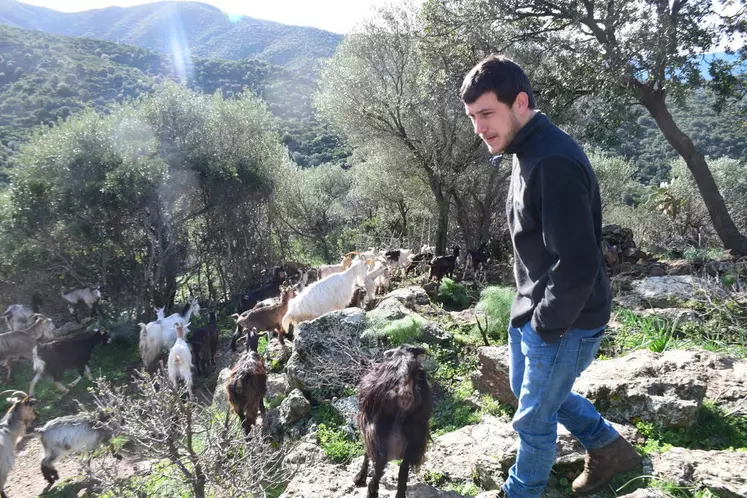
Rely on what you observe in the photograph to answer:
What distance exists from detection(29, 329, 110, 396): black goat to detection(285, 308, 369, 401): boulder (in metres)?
5.14

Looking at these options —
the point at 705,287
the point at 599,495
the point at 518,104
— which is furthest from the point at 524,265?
the point at 705,287

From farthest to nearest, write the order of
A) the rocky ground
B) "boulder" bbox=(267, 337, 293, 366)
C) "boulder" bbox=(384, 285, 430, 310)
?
1. "boulder" bbox=(384, 285, 430, 310)
2. "boulder" bbox=(267, 337, 293, 366)
3. the rocky ground

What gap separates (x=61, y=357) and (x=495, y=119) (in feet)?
31.3

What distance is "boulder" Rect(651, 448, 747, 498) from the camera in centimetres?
221

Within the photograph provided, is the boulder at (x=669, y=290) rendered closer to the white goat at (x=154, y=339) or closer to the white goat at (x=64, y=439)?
the white goat at (x=64, y=439)

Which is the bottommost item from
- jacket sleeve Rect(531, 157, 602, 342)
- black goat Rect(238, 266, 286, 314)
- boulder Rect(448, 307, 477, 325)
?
black goat Rect(238, 266, 286, 314)

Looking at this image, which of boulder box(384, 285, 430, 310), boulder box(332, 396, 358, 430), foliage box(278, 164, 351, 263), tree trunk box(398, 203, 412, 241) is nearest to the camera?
boulder box(332, 396, 358, 430)

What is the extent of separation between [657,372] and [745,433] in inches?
25.2

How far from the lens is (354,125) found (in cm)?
1338

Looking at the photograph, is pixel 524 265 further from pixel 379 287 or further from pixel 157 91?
pixel 157 91

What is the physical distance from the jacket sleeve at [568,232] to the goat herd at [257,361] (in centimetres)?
149

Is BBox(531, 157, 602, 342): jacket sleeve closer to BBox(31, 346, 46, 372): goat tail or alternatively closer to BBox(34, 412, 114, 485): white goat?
BBox(34, 412, 114, 485): white goat

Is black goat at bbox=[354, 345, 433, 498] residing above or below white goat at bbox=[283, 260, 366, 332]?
above

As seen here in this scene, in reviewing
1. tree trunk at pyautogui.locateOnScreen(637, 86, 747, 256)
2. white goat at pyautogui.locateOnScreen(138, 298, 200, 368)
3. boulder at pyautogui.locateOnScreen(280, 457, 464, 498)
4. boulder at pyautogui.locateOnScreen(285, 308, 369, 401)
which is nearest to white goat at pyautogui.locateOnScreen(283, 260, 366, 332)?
boulder at pyautogui.locateOnScreen(285, 308, 369, 401)
